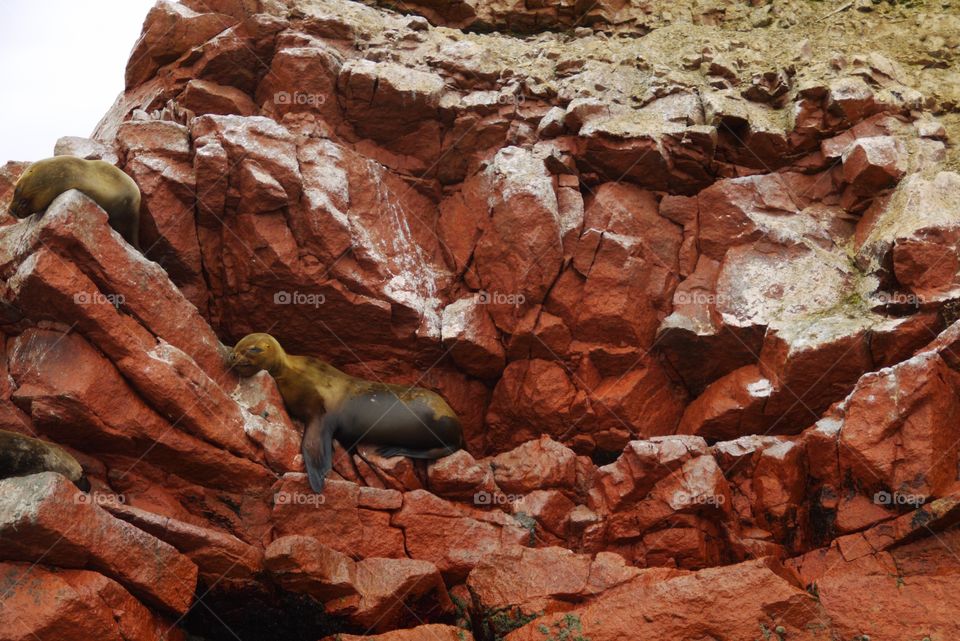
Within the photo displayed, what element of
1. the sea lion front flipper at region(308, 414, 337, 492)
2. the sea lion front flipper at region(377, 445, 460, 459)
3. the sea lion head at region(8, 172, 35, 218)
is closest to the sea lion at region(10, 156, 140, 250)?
the sea lion head at region(8, 172, 35, 218)

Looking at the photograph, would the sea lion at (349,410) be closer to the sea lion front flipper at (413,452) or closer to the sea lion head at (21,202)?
the sea lion front flipper at (413,452)

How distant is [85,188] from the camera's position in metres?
9.88

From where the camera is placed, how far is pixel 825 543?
888 cm

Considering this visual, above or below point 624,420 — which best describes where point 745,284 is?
above

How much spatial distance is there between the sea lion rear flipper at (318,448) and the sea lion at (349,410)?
11 millimetres

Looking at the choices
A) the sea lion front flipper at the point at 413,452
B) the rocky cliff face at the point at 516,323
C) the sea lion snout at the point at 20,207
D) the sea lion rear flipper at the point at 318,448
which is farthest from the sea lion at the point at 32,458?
the sea lion front flipper at the point at 413,452

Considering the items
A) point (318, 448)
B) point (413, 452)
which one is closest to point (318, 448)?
point (318, 448)

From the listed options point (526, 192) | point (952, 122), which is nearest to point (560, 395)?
point (526, 192)

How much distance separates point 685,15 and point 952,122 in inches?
178

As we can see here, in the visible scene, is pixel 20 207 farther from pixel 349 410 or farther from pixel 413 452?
pixel 413 452

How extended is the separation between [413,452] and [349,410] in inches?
34.9

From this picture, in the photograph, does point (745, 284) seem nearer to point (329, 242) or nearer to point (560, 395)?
point (560, 395)

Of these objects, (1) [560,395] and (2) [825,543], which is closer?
(2) [825,543]

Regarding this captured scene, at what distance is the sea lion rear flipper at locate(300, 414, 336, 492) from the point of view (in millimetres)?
9438
